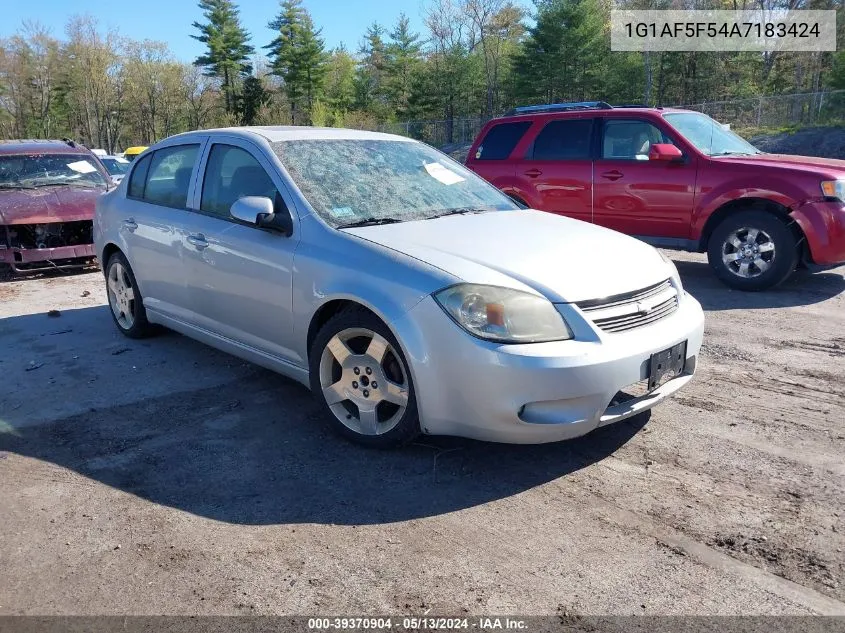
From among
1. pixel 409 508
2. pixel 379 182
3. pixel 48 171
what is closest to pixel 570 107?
pixel 379 182

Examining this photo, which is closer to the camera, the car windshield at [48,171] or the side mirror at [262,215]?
the side mirror at [262,215]

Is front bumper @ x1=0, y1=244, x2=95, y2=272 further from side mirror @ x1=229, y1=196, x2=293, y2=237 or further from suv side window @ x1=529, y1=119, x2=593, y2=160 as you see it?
side mirror @ x1=229, y1=196, x2=293, y2=237

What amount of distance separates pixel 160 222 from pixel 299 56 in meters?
62.7

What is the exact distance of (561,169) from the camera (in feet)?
28.4

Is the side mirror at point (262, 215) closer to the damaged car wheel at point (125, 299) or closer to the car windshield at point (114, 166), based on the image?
the damaged car wheel at point (125, 299)

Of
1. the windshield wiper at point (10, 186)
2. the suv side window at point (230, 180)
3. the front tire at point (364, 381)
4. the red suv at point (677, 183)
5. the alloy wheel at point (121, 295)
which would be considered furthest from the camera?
the windshield wiper at point (10, 186)

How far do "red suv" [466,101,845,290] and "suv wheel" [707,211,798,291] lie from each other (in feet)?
0.03

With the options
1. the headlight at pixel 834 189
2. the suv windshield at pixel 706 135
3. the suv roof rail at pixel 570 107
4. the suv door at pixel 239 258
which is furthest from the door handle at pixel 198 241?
the headlight at pixel 834 189

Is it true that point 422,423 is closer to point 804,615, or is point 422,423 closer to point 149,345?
point 804,615

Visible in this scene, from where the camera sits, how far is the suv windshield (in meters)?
7.90

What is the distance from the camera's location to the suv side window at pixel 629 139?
8.08 m

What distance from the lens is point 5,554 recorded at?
2924 mm

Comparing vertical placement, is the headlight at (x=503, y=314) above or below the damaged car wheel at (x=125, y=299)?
above

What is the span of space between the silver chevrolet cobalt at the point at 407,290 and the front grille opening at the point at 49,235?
4.65m
